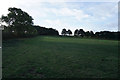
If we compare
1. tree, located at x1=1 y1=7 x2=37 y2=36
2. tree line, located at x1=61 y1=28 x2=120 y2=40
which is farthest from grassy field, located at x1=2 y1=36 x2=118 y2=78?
tree line, located at x1=61 y1=28 x2=120 y2=40

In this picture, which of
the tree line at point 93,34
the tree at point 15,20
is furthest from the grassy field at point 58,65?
the tree line at point 93,34

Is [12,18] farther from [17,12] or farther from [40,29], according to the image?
[40,29]

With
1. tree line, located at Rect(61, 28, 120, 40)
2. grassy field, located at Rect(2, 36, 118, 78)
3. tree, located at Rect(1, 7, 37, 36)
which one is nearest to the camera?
grassy field, located at Rect(2, 36, 118, 78)

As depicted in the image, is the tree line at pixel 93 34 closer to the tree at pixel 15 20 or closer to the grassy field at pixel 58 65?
the tree at pixel 15 20

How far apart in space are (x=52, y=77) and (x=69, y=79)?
1.77 ft

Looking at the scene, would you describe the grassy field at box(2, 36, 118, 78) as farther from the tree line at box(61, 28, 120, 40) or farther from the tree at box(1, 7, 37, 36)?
the tree line at box(61, 28, 120, 40)

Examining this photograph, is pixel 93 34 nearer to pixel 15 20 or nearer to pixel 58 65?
pixel 15 20

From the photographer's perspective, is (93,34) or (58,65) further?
(93,34)

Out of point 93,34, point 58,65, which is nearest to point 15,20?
point 58,65

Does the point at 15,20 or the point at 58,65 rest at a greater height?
the point at 15,20

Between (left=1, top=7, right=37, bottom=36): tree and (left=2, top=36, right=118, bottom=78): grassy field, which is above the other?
(left=1, top=7, right=37, bottom=36): tree

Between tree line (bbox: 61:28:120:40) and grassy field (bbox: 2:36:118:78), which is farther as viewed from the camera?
tree line (bbox: 61:28:120:40)

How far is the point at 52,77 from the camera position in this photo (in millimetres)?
3713

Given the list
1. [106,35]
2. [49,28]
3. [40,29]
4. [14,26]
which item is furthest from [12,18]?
[49,28]
